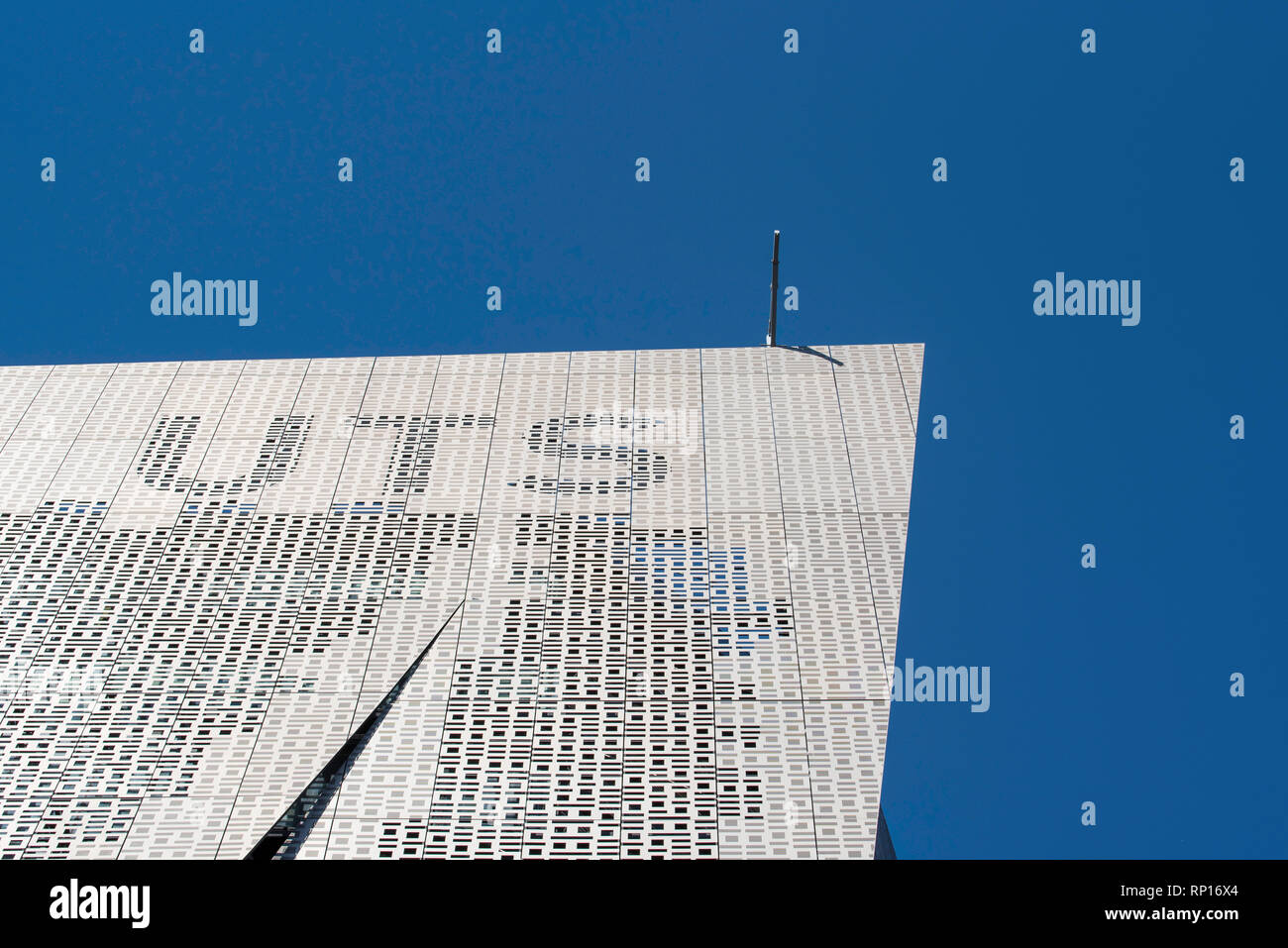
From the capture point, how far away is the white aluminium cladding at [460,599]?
11758 millimetres

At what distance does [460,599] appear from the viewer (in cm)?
1381

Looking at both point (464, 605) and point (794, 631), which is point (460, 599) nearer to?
point (464, 605)

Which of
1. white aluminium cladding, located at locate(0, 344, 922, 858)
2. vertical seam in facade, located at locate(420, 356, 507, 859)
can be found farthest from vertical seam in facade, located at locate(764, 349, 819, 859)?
vertical seam in facade, located at locate(420, 356, 507, 859)

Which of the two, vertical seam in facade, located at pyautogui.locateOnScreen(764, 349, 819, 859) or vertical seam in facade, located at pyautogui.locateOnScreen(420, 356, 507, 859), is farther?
vertical seam in facade, located at pyautogui.locateOnScreen(420, 356, 507, 859)

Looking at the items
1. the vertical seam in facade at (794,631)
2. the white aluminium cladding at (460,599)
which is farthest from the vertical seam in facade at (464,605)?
the vertical seam in facade at (794,631)

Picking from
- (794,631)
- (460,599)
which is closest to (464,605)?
(460,599)

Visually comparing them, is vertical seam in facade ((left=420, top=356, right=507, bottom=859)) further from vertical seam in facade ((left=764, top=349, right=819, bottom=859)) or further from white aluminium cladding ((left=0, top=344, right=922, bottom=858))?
vertical seam in facade ((left=764, top=349, right=819, bottom=859))

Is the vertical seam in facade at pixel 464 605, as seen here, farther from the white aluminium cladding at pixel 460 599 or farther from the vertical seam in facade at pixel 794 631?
the vertical seam in facade at pixel 794 631

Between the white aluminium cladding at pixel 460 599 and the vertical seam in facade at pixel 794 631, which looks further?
the white aluminium cladding at pixel 460 599

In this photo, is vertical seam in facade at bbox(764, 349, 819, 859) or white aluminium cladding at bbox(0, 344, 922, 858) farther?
white aluminium cladding at bbox(0, 344, 922, 858)

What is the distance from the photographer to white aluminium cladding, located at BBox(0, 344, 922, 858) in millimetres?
11758
